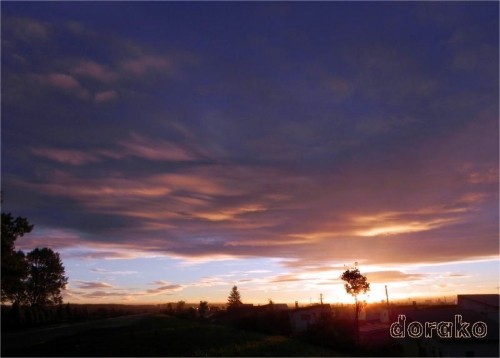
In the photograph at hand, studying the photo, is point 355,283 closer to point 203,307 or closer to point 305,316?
point 305,316

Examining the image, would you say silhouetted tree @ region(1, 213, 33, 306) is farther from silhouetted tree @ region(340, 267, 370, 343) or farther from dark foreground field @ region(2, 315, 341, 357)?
silhouetted tree @ region(340, 267, 370, 343)

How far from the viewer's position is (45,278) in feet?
309

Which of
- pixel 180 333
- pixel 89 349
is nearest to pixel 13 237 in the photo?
pixel 89 349

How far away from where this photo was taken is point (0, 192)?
31.3m

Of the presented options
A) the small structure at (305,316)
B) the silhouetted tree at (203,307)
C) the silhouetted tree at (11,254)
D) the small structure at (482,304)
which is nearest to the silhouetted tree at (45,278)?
the silhouetted tree at (203,307)

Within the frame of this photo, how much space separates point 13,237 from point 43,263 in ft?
229

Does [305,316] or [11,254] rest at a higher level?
[11,254]

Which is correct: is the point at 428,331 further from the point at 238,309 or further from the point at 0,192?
the point at 238,309

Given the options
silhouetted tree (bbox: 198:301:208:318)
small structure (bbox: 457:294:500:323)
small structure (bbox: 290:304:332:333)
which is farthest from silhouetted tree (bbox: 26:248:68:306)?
small structure (bbox: 457:294:500:323)

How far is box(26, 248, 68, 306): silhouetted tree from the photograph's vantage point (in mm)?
92312

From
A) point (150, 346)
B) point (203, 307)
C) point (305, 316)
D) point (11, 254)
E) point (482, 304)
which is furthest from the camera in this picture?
point (203, 307)

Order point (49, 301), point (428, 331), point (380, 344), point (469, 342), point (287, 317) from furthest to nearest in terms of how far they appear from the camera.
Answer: point (49, 301) → point (287, 317) → point (380, 344) → point (428, 331) → point (469, 342)

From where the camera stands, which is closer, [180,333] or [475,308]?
[180,333]

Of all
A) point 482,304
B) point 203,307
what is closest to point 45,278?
point 203,307
